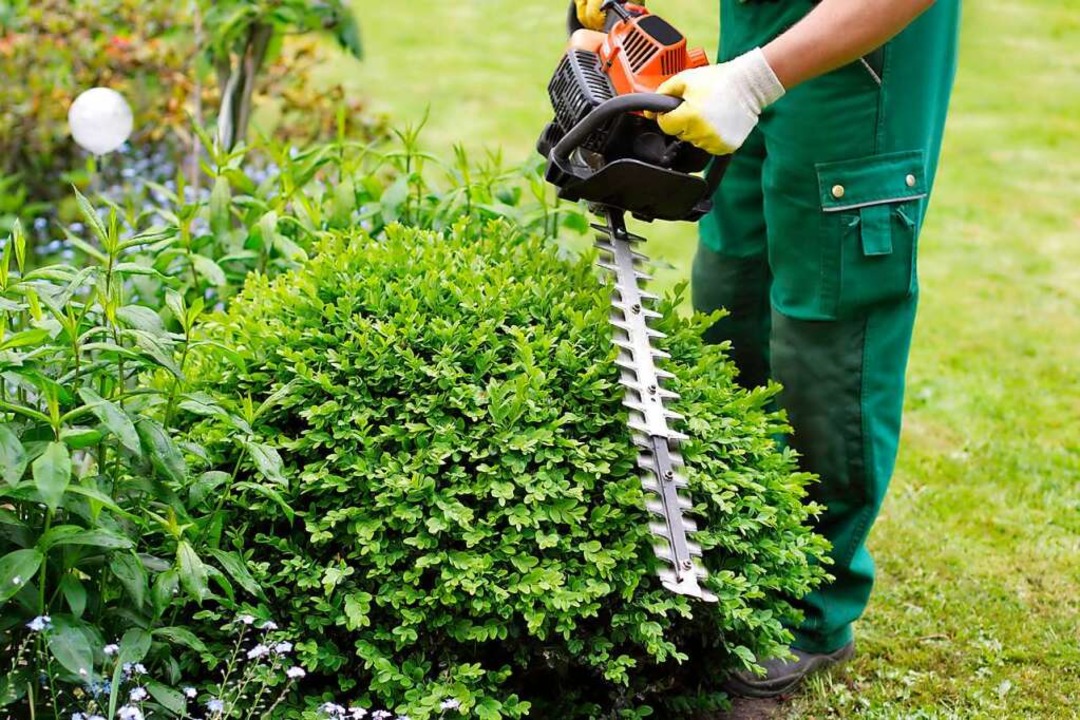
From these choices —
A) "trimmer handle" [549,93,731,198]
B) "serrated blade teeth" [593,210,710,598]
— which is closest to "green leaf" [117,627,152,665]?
"serrated blade teeth" [593,210,710,598]

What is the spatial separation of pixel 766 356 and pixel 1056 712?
1.04 meters

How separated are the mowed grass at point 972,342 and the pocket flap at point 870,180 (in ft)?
3.51

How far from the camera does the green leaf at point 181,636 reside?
6.96ft

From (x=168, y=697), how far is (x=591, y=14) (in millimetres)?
1649

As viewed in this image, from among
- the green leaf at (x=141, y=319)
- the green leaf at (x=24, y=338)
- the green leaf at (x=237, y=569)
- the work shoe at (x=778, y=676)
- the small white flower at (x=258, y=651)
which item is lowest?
the work shoe at (x=778, y=676)

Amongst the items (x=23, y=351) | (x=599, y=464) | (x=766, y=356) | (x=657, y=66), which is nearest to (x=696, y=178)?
(x=657, y=66)

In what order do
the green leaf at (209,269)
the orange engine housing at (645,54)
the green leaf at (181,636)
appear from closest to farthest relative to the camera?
the green leaf at (181,636)
the orange engine housing at (645,54)
the green leaf at (209,269)

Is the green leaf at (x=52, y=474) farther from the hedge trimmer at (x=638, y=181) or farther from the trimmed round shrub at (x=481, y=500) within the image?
the hedge trimmer at (x=638, y=181)

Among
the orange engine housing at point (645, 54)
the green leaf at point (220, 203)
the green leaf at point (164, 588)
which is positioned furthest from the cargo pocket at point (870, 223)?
the green leaf at point (220, 203)

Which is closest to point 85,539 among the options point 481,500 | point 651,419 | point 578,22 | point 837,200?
point 481,500

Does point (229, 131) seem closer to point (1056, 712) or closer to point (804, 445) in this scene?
point (804, 445)

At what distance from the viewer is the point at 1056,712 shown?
106 inches

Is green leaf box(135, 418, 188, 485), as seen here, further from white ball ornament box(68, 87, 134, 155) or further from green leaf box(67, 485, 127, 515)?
white ball ornament box(68, 87, 134, 155)

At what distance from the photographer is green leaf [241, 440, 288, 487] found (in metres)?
2.12
